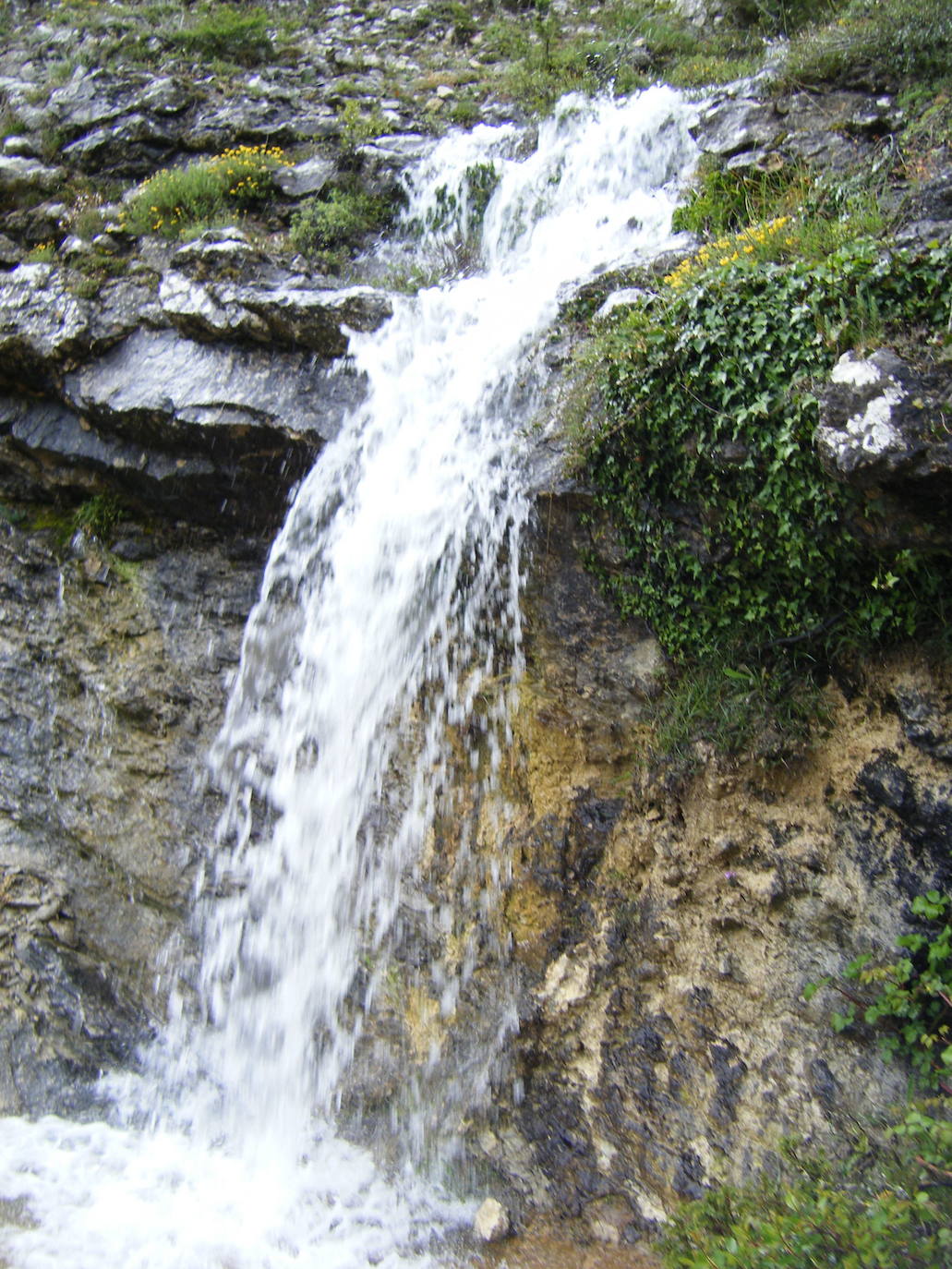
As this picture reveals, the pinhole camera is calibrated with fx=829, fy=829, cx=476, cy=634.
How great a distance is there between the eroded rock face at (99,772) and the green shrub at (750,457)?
3.06 meters

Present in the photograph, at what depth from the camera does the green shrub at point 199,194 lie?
7270 mm

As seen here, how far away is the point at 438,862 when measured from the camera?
4777 millimetres

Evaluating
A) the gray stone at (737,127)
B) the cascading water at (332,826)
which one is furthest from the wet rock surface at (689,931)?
the gray stone at (737,127)

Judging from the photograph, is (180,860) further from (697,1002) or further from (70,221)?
(70,221)

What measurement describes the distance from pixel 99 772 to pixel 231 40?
346 inches

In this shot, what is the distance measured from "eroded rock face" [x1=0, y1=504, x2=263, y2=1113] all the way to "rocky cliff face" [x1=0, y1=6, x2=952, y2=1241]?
0.07 ft

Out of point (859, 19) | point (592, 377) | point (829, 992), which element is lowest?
point (829, 992)

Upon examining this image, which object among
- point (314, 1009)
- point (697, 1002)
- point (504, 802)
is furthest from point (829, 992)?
point (314, 1009)

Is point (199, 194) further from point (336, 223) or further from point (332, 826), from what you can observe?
point (332, 826)

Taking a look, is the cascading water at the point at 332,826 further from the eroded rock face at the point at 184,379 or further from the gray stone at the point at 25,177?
the gray stone at the point at 25,177

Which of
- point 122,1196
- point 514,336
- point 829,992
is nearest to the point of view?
point 829,992

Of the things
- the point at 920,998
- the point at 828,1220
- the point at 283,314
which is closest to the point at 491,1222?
the point at 828,1220

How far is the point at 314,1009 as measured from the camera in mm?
4980

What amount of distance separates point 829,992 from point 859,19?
7.48m
